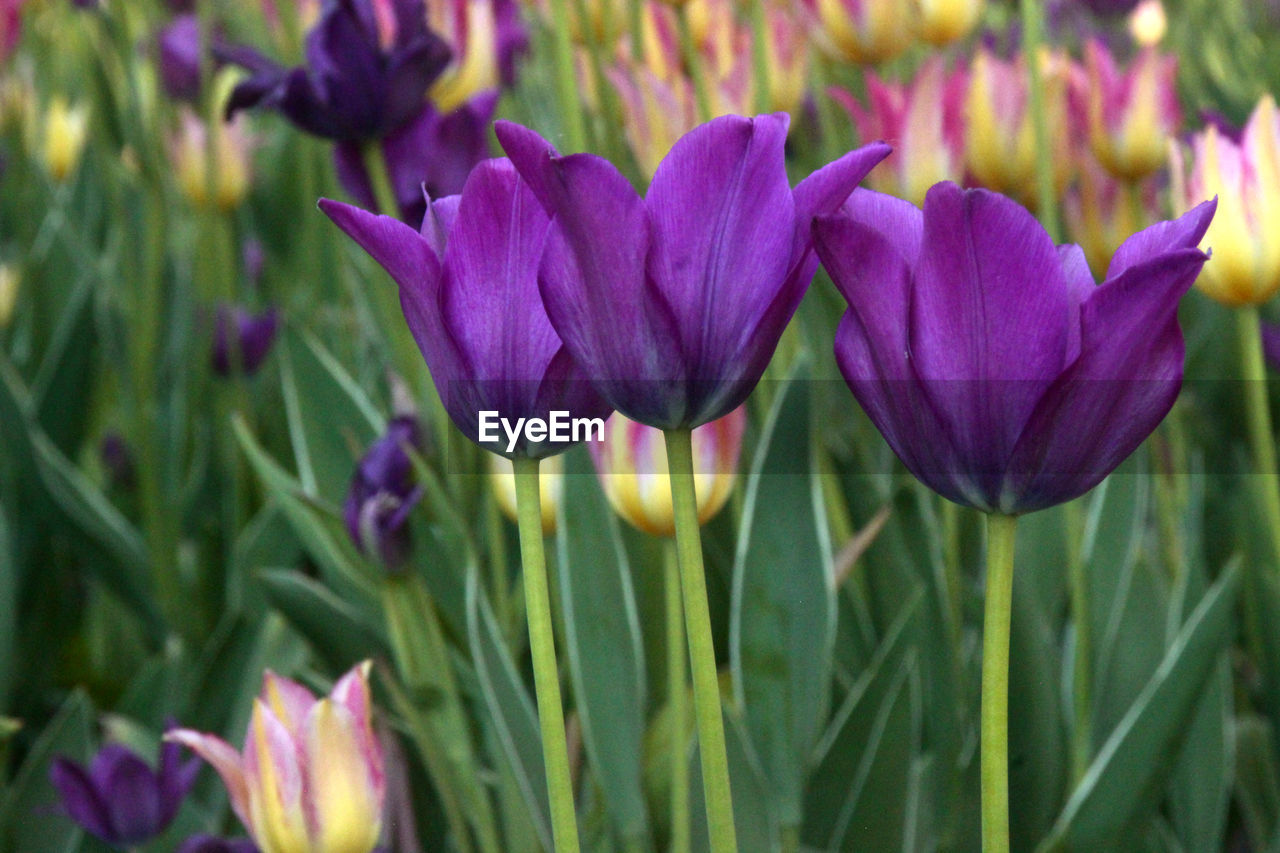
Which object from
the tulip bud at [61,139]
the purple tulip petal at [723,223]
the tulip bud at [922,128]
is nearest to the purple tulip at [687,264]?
the purple tulip petal at [723,223]

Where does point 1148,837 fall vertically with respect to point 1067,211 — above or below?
below

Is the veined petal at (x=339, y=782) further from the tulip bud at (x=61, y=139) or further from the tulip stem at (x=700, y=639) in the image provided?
the tulip bud at (x=61, y=139)

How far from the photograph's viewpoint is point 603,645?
560mm

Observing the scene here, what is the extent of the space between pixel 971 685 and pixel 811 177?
47 centimetres

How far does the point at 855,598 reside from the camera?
732mm

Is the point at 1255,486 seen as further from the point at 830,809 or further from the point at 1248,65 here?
the point at 1248,65

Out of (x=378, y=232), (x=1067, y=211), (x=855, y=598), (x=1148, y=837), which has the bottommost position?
(x=1148, y=837)

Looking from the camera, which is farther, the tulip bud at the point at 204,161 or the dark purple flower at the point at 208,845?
the tulip bud at the point at 204,161

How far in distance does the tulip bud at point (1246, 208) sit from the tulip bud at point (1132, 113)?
0.72 ft

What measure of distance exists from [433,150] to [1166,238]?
0.45 metres

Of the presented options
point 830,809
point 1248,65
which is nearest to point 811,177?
point 830,809

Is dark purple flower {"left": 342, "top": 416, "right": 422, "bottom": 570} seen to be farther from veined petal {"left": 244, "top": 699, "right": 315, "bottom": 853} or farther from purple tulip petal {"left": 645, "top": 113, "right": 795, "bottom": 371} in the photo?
purple tulip petal {"left": 645, "top": 113, "right": 795, "bottom": 371}

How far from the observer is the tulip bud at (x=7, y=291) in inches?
43.4

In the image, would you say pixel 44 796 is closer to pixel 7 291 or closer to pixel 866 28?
pixel 7 291
